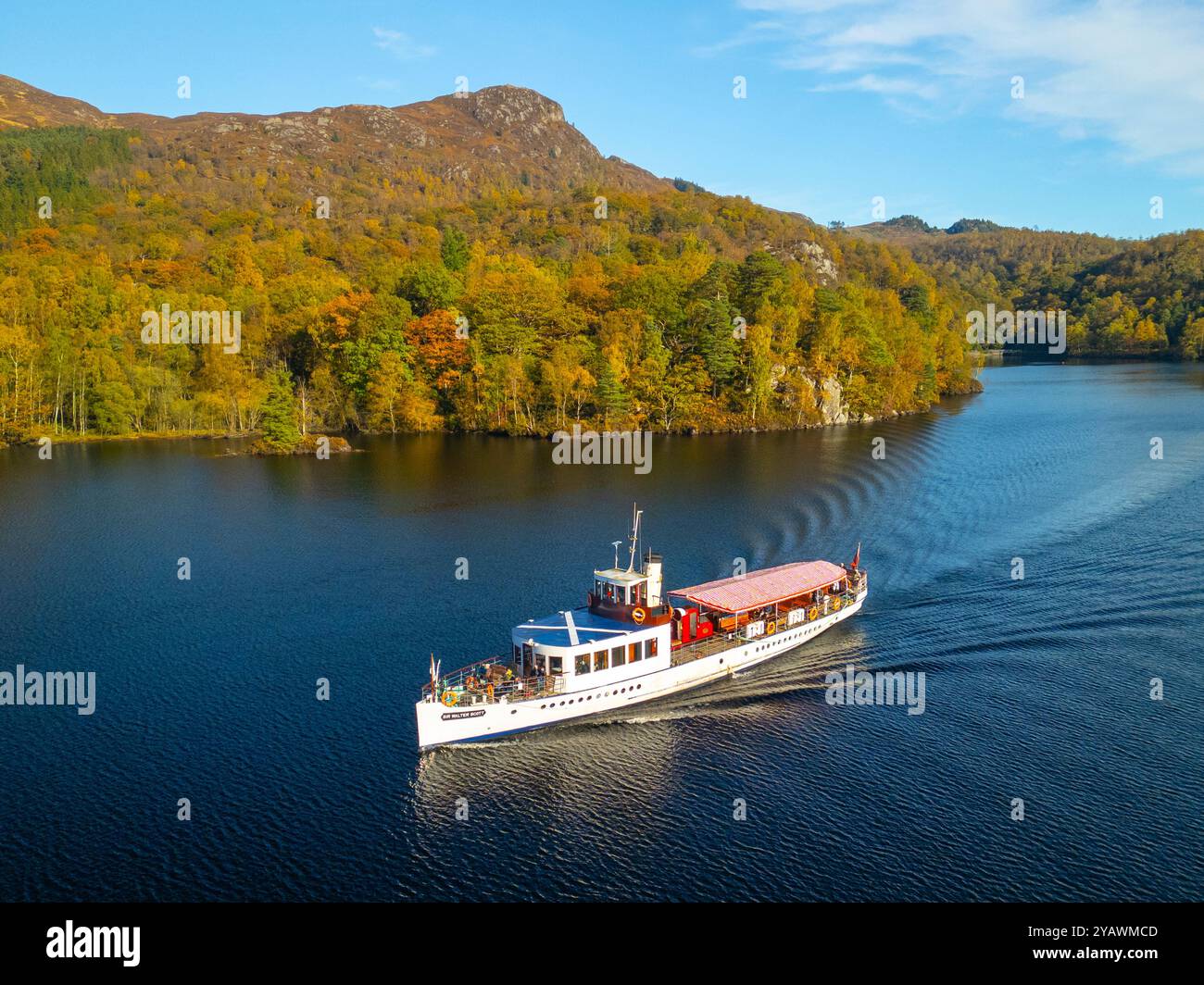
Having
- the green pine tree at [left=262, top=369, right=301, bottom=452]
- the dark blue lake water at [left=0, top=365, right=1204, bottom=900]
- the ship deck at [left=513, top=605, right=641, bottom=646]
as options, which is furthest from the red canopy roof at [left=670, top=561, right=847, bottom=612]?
the green pine tree at [left=262, top=369, right=301, bottom=452]

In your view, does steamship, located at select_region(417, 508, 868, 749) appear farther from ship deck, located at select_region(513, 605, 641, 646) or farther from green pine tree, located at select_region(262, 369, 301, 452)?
green pine tree, located at select_region(262, 369, 301, 452)

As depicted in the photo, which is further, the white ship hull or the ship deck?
the ship deck

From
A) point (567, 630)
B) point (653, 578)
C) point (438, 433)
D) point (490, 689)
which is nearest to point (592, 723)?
point (567, 630)

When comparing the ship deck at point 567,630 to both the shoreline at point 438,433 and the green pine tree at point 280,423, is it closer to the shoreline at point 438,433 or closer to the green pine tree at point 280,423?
the green pine tree at point 280,423

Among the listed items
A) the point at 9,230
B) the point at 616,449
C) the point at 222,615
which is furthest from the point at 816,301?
the point at 9,230

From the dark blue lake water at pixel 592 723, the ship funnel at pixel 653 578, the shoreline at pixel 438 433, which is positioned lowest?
the dark blue lake water at pixel 592 723

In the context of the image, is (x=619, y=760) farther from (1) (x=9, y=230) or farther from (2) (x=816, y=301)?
(1) (x=9, y=230)

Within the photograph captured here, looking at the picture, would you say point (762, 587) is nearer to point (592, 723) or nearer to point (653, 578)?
point (653, 578)

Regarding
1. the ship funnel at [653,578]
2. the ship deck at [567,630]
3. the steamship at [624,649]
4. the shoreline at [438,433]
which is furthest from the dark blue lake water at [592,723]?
the shoreline at [438,433]
